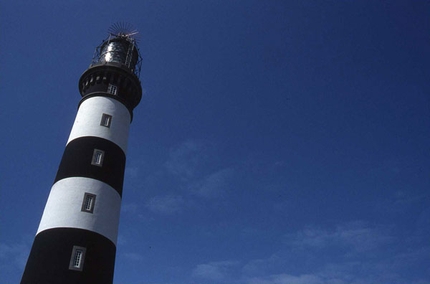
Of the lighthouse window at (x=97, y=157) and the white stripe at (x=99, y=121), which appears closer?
the lighthouse window at (x=97, y=157)

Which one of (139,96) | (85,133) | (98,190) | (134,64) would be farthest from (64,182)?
(134,64)

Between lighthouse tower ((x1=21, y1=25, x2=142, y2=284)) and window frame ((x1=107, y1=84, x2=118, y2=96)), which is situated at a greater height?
window frame ((x1=107, y1=84, x2=118, y2=96))

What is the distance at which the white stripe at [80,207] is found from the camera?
24.3 m

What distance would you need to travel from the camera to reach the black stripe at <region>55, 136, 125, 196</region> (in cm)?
2673

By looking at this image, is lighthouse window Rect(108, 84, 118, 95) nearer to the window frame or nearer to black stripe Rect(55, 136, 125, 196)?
the window frame

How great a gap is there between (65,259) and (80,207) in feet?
11.3

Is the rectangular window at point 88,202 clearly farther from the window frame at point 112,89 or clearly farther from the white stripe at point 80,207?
the window frame at point 112,89

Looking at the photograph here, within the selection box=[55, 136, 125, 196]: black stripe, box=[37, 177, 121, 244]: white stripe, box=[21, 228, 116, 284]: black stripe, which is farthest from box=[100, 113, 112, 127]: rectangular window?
box=[21, 228, 116, 284]: black stripe

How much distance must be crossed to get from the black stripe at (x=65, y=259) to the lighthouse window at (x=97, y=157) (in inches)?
208

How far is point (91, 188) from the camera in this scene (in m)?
25.9

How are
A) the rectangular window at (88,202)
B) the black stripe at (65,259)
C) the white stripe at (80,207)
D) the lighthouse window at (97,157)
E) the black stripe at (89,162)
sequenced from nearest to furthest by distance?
1. the black stripe at (65,259)
2. the white stripe at (80,207)
3. the rectangular window at (88,202)
4. the black stripe at (89,162)
5. the lighthouse window at (97,157)

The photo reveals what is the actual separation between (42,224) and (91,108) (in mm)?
10038

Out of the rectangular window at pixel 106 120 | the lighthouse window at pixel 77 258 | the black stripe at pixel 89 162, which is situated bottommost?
the lighthouse window at pixel 77 258

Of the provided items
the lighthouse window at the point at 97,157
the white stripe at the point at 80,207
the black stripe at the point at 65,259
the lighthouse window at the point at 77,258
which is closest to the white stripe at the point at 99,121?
the lighthouse window at the point at 97,157
